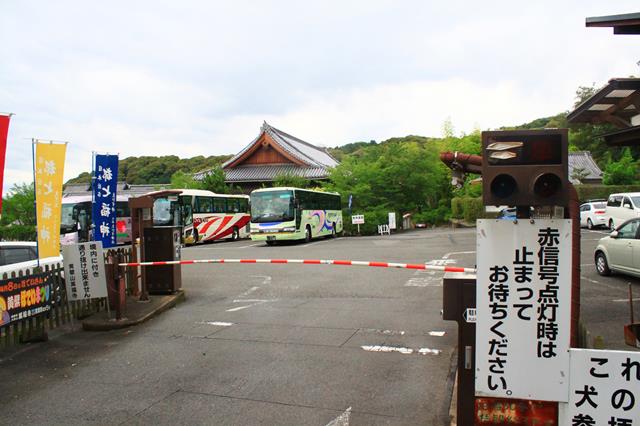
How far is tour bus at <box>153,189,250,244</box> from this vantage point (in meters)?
24.4

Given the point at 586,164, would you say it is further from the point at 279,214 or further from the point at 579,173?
the point at 279,214

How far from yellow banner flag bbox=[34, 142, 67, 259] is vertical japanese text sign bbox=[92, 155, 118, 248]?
1485 mm

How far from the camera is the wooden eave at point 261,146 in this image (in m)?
37.1

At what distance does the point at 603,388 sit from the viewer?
3.09 m

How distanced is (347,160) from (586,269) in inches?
916

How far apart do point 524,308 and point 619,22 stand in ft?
11.5

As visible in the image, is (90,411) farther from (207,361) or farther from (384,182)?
(384,182)

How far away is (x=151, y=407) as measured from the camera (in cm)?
469

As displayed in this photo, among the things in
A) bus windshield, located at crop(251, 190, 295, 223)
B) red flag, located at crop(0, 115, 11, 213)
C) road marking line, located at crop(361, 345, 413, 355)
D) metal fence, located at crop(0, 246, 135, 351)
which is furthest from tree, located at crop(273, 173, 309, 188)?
road marking line, located at crop(361, 345, 413, 355)

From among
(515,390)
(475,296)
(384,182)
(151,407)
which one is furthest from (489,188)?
(384,182)

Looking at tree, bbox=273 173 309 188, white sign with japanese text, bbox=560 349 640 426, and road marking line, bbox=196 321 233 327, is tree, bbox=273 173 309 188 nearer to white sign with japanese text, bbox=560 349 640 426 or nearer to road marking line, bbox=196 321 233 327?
road marking line, bbox=196 321 233 327

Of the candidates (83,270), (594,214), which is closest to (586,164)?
(594,214)

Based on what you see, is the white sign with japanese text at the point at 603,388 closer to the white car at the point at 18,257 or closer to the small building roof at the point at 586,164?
the white car at the point at 18,257

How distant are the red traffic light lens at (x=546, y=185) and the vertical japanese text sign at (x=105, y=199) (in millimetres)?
8715
